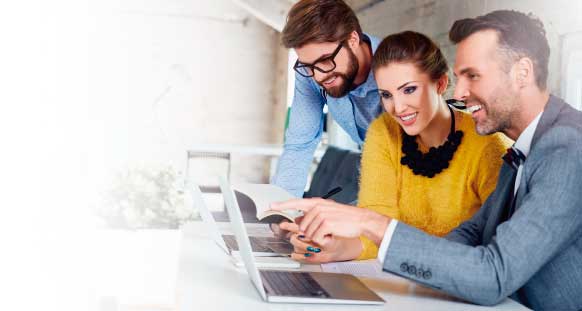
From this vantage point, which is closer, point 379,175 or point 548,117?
point 548,117

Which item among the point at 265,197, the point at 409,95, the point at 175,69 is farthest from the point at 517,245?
the point at 175,69

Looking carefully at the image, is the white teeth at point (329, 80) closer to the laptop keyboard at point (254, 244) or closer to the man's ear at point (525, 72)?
the laptop keyboard at point (254, 244)

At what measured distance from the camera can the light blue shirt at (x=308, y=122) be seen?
2.35 metres

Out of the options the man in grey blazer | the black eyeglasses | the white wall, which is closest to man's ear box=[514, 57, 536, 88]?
the man in grey blazer

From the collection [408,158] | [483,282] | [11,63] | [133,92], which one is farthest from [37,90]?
[133,92]

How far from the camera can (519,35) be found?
142 cm

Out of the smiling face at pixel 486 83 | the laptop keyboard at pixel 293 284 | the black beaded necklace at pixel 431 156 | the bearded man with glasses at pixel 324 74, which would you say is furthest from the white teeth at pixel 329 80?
the laptop keyboard at pixel 293 284

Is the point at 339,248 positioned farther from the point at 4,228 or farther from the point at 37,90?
the point at 37,90

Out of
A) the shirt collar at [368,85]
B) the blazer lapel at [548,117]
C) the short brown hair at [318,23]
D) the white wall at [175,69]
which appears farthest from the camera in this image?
the white wall at [175,69]

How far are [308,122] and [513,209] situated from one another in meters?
1.29

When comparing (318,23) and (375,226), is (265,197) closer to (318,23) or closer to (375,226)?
(375,226)

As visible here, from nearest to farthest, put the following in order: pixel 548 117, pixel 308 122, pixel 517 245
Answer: pixel 517 245, pixel 548 117, pixel 308 122

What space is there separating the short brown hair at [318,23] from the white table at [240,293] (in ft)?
2.66

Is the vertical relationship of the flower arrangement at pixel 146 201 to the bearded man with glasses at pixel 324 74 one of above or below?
below
